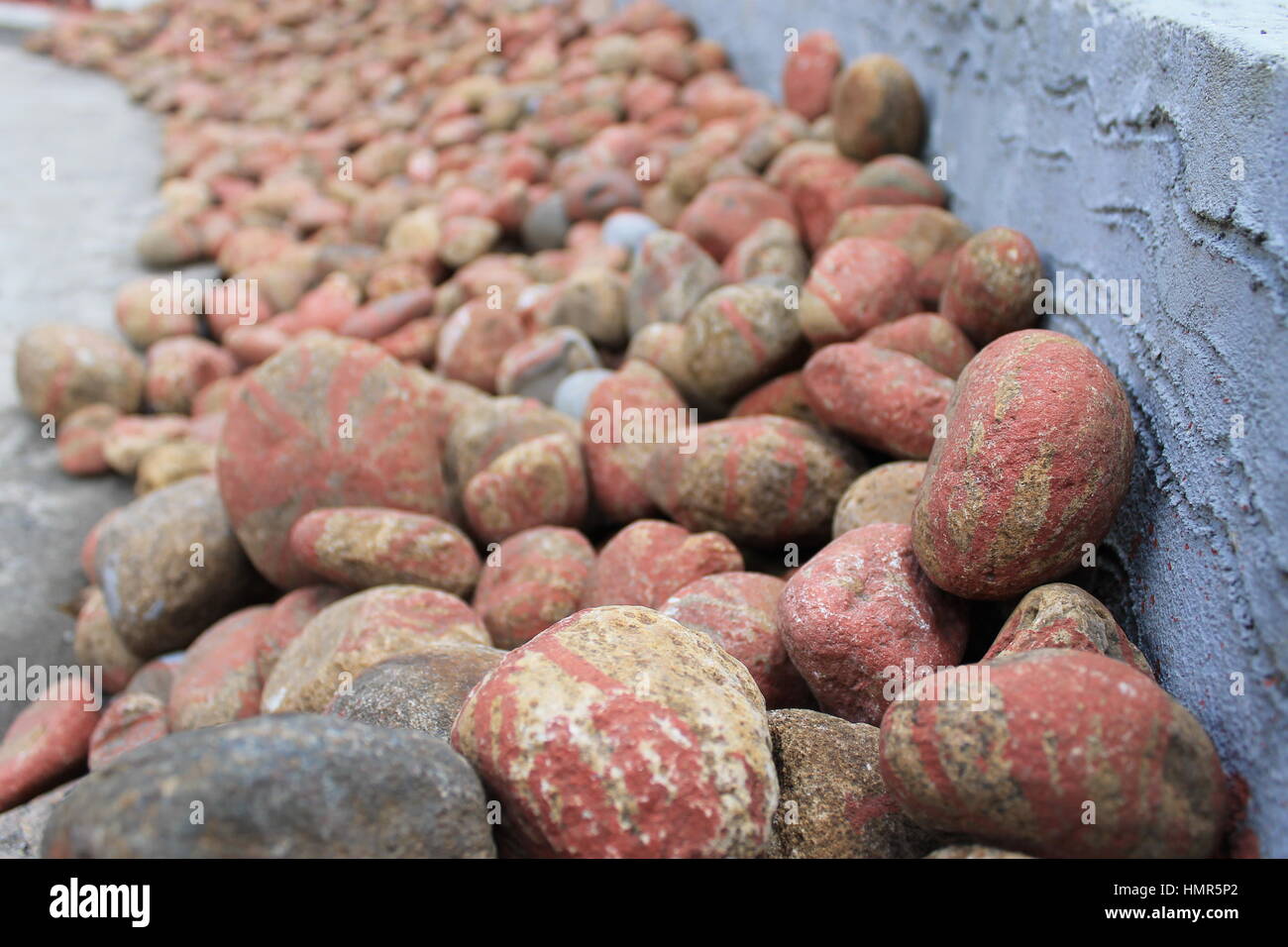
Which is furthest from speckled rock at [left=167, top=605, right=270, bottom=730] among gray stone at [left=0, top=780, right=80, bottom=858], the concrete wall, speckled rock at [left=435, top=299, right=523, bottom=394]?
the concrete wall

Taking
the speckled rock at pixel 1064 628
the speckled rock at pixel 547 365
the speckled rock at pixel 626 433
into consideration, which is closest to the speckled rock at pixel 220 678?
the speckled rock at pixel 626 433

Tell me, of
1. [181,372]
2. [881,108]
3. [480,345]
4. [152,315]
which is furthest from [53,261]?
[881,108]

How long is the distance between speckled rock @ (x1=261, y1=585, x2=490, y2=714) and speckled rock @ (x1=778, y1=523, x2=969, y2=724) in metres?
0.82

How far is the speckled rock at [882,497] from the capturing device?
7.22 ft

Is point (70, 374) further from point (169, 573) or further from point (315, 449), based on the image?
point (315, 449)

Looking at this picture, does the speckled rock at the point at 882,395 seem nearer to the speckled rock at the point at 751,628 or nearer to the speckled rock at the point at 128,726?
the speckled rock at the point at 751,628

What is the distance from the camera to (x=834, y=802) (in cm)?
159

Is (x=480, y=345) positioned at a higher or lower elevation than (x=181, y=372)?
higher

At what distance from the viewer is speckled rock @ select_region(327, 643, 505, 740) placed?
1751 mm

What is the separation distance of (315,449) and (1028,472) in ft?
6.52

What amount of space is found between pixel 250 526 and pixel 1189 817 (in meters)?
2.49

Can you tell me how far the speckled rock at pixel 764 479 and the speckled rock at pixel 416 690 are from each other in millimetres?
749
